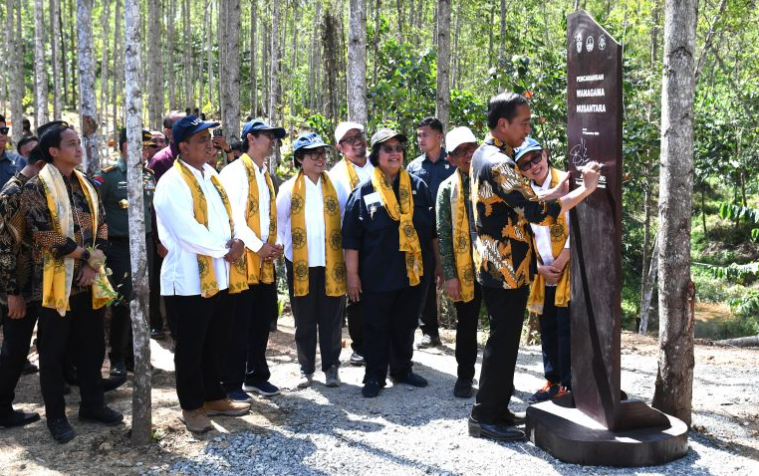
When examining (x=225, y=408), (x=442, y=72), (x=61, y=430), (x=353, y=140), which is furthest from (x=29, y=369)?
(x=442, y=72)

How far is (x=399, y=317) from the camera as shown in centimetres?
575

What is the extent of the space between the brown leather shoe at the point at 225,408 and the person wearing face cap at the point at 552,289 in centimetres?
207

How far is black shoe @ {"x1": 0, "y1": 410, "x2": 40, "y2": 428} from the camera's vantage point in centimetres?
488

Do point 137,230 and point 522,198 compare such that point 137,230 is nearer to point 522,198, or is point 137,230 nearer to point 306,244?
point 306,244

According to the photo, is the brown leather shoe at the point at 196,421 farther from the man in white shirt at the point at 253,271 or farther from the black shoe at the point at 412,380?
the black shoe at the point at 412,380

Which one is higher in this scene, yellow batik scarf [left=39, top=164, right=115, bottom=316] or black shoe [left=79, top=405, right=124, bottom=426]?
yellow batik scarf [left=39, top=164, right=115, bottom=316]

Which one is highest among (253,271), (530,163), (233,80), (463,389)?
(233,80)

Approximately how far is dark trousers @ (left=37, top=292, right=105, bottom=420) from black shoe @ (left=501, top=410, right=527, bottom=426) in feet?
8.68

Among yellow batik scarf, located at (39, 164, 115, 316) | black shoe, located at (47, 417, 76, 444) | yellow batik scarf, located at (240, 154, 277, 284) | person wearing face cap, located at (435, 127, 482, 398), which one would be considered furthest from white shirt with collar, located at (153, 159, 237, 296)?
person wearing face cap, located at (435, 127, 482, 398)

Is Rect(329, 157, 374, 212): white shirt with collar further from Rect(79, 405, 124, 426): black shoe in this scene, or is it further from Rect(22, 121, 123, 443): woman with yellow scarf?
Rect(79, 405, 124, 426): black shoe

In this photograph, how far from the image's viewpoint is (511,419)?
190 inches

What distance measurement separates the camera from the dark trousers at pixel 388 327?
18.4ft

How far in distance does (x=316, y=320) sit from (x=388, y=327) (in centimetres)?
61

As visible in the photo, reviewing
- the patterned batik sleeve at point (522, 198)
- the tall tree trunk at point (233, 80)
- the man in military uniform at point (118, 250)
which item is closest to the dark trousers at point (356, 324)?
the man in military uniform at point (118, 250)
